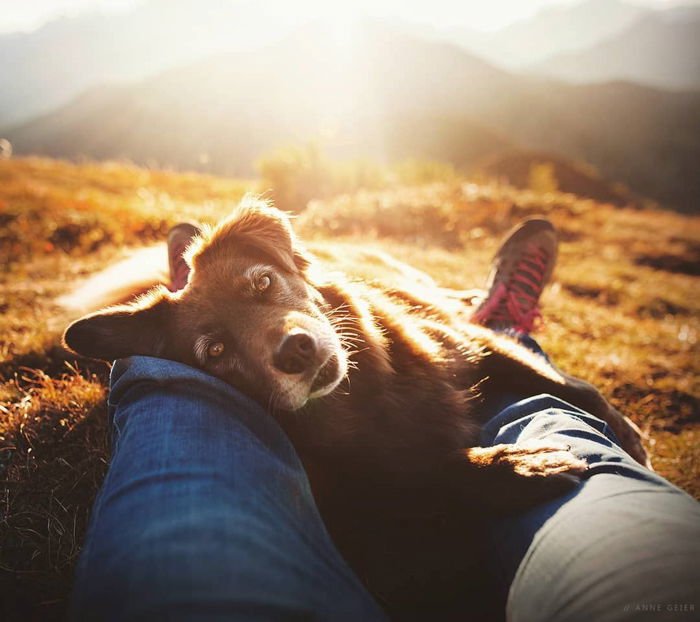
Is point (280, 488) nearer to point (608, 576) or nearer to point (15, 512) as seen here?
point (608, 576)

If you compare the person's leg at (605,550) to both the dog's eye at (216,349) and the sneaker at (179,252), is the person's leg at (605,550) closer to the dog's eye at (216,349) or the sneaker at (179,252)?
the dog's eye at (216,349)

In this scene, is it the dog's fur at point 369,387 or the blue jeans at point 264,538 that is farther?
the dog's fur at point 369,387

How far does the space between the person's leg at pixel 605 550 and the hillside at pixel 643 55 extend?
161427mm

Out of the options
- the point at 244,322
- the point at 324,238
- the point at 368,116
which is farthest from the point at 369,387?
the point at 368,116

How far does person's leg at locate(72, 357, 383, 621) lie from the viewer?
2.98ft

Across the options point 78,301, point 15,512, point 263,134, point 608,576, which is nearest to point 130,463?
point 15,512

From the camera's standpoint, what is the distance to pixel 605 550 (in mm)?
1072

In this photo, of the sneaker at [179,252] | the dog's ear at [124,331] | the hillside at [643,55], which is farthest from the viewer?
the hillside at [643,55]

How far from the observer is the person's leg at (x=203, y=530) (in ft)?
2.98

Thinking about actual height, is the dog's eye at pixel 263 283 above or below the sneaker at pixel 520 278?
above

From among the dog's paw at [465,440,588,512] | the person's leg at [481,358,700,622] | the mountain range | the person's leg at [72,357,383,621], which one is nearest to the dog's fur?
the dog's paw at [465,440,588,512]

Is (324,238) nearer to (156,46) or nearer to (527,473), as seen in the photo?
(527,473)

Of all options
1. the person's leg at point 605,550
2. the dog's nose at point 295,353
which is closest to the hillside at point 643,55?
the dog's nose at point 295,353

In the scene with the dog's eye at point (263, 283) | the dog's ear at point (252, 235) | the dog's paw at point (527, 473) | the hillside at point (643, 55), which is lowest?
the dog's paw at point (527, 473)
